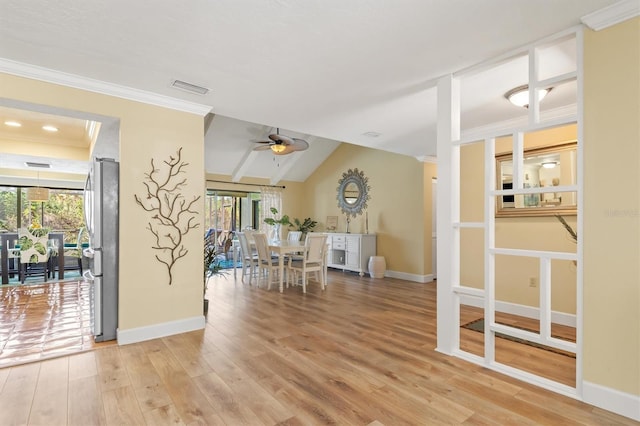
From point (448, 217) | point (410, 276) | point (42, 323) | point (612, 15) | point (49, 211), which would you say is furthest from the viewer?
point (49, 211)

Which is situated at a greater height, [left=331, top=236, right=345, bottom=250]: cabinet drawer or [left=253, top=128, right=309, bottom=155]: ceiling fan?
[left=253, top=128, right=309, bottom=155]: ceiling fan

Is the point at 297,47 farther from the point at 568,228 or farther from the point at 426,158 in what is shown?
the point at 426,158

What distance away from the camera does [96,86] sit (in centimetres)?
287

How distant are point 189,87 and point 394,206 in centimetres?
470

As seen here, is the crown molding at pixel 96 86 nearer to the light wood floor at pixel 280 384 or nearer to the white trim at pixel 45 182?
the light wood floor at pixel 280 384

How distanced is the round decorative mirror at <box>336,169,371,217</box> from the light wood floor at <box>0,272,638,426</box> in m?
4.15

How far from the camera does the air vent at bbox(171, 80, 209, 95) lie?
114 inches

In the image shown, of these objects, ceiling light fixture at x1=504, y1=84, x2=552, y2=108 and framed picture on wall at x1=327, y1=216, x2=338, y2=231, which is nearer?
ceiling light fixture at x1=504, y1=84, x2=552, y2=108

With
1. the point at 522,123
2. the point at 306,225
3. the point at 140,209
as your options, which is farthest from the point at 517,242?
the point at 306,225

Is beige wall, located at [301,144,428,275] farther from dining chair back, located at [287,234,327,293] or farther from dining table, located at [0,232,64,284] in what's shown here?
dining table, located at [0,232,64,284]

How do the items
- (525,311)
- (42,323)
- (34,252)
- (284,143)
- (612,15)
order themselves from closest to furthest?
(612,15)
(42,323)
(525,311)
(34,252)
(284,143)

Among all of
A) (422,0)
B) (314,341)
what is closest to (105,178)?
(314,341)

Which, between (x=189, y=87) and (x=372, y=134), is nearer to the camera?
(x=189, y=87)

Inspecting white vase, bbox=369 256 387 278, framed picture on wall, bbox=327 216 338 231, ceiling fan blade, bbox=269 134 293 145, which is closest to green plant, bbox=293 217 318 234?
framed picture on wall, bbox=327 216 338 231
